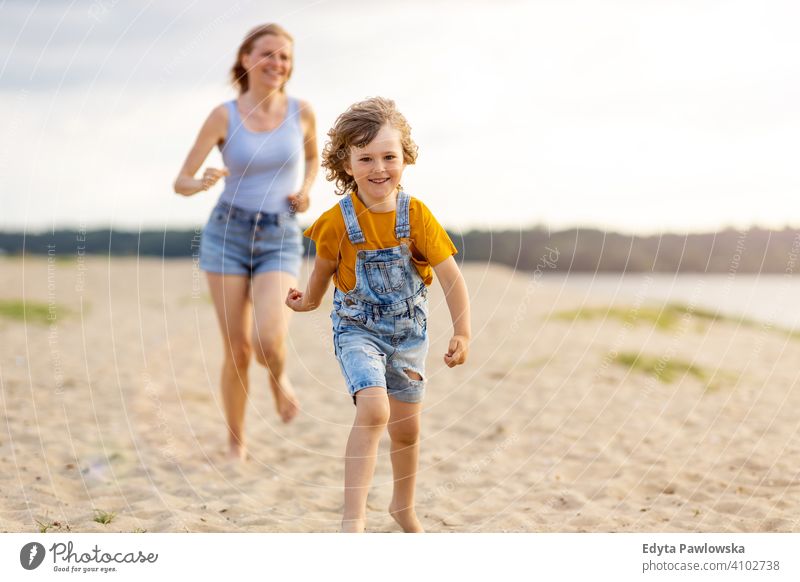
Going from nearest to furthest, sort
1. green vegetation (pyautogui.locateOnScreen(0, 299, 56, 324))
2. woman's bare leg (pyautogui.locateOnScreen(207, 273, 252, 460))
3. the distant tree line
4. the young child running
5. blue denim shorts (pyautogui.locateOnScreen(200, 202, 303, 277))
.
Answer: the young child running < blue denim shorts (pyautogui.locateOnScreen(200, 202, 303, 277)) < woman's bare leg (pyautogui.locateOnScreen(207, 273, 252, 460)) < the distant tree line < green vegetation (pyautogui.locateOnScreen(0, 299, 56, 324))

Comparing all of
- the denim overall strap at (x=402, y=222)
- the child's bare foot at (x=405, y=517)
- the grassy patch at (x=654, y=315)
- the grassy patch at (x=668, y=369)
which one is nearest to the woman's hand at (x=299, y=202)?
the denim overall strap at (x=402, y=222)

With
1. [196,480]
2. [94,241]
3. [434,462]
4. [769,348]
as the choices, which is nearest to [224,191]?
[196,480]

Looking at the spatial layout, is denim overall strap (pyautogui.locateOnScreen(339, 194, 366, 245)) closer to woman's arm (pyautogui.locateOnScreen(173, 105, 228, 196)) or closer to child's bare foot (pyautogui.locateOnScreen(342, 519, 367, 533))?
child's bare foot (pyautogui.locateOnScreen(342, 519, 367, 533))

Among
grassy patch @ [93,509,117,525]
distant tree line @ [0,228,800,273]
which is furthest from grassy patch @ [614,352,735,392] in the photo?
grassy patch @ [93,509,117,525]

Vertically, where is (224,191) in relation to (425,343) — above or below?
above

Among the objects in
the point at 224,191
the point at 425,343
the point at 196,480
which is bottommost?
the point at 196,480

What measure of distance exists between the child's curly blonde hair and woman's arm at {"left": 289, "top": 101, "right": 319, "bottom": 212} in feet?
4.92

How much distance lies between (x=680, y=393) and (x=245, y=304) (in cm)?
481

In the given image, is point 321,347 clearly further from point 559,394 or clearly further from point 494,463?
point 494,463

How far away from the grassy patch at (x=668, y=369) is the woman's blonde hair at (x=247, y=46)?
221 inches

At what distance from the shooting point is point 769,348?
1229cm

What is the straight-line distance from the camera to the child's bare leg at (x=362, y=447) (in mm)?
4168

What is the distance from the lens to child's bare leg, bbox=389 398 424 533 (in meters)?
4.59
